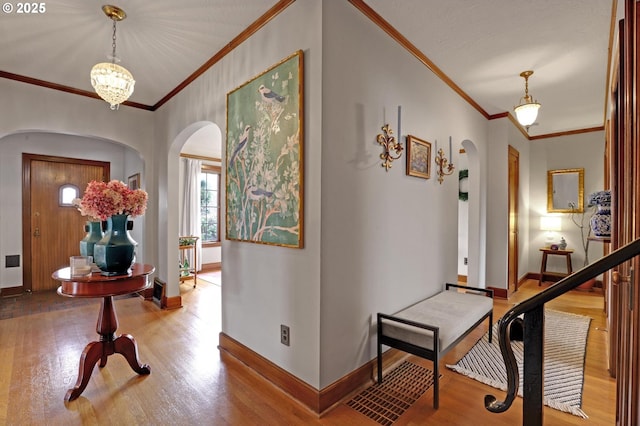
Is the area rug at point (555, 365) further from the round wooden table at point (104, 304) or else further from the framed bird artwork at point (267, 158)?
the round wooden table at point (104, 304)

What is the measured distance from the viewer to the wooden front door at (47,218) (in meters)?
4.78

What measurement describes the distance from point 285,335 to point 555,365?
2258mm

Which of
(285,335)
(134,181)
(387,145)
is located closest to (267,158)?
(387,145)

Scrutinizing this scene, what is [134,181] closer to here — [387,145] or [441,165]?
[387,145]

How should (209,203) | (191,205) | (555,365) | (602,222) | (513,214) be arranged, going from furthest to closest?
(209,203) → (191,205) → (513,214) → (555,365) → (602,222)

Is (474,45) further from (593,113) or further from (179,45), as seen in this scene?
(593,113)

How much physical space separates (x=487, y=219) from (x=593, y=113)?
7.32 ft

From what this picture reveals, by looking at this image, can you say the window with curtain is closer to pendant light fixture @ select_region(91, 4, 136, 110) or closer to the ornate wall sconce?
pendant light fixture @ select_region(91, 4, 136, 110)

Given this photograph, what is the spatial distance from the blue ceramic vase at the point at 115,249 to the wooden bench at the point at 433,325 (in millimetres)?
1876

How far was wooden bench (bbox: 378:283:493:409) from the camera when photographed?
80.1 inches

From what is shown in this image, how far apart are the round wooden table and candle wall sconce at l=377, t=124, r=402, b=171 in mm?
1988

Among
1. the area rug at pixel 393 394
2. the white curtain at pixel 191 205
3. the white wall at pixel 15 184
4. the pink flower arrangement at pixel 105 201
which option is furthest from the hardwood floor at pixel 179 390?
the white curtain at pixel 191 205

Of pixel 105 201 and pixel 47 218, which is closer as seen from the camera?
pixel 105 201

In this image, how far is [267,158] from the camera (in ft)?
7.59
